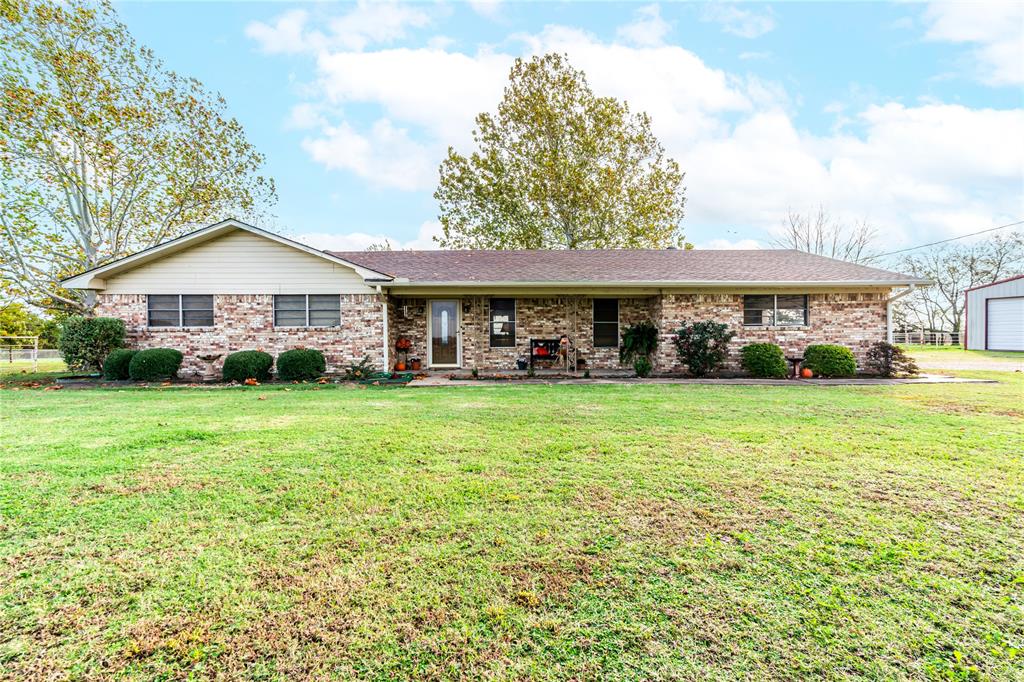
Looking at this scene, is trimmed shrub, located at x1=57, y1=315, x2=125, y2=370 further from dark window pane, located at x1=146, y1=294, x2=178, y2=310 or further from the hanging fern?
the hanging fern

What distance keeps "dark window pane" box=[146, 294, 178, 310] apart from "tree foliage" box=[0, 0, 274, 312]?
533 cm

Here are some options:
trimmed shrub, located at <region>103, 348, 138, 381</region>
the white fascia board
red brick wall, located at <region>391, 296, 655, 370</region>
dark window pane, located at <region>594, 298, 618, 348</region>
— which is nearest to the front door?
red brick wall, located at <region>391, 296, 655, 370</region>

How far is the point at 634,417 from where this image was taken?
615 cm

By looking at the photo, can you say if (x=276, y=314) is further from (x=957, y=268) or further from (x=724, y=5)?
(x=957, y=268)

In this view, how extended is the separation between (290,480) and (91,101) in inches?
700

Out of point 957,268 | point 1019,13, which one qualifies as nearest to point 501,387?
point 1019,13

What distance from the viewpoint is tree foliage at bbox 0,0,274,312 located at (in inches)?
532

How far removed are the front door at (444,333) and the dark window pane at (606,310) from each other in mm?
4107

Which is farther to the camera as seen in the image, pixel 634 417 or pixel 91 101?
pixel 91 101

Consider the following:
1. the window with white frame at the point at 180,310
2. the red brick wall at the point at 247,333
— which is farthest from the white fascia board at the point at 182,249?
the window with white frame at the point at 180,310

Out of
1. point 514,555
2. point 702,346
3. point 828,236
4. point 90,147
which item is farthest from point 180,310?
point 828,236

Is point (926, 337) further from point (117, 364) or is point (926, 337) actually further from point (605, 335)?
point (117, 364)

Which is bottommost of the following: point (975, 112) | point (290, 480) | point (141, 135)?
point (290, 480)

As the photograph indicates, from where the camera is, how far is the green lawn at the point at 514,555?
71.6 inches
